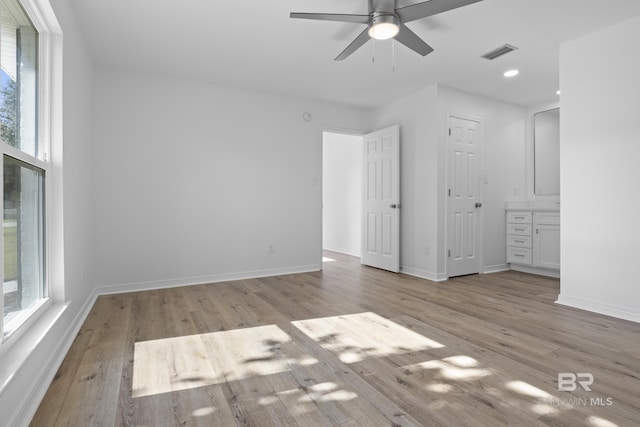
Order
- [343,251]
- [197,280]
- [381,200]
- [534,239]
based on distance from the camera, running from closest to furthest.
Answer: [197,280] → [534,239] → [381,200] → [343,251]

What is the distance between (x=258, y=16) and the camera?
103 inches

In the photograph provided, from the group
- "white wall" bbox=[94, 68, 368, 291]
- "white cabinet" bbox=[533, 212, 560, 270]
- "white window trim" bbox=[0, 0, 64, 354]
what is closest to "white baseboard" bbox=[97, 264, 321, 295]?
"white wall" bbox=[94, 68, 368, 291]

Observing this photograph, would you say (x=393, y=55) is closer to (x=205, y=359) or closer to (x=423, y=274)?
(x=423, y=274)

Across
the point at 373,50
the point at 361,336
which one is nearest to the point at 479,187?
the point at 373,50

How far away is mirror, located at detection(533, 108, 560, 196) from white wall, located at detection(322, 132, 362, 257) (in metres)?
2.83

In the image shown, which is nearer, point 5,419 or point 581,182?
point 5,419

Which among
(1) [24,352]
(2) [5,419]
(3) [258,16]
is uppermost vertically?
(3) [258,16]

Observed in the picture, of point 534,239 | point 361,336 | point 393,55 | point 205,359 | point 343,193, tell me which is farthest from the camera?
point 343,193

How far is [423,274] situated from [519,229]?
1.64 meters

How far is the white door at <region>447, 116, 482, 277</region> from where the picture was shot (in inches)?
169

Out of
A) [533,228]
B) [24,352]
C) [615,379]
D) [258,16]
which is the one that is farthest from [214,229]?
[533,228]

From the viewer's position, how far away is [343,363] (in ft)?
6.35

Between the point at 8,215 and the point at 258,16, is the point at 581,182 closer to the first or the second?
the point at 258,16

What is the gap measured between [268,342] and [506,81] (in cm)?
398
